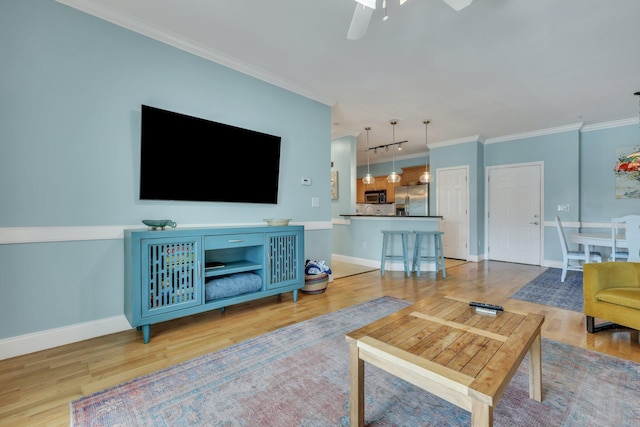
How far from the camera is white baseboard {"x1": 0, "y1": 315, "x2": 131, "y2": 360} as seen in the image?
77.1 inches

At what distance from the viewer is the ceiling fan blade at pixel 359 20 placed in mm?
1814

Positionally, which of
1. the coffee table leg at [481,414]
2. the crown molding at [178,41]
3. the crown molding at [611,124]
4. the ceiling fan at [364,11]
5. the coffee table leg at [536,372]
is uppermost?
the crown molding at [178,41]

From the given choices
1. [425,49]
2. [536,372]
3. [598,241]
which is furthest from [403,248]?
[536,372]

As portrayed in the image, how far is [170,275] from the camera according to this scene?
2.26m

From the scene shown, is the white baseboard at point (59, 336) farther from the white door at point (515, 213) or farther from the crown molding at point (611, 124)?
the crown molding at point (611, 124)

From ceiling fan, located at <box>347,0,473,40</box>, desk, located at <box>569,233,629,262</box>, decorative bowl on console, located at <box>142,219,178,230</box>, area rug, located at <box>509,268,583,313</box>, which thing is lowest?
area rug, located at <box>509,268,583,313</box>

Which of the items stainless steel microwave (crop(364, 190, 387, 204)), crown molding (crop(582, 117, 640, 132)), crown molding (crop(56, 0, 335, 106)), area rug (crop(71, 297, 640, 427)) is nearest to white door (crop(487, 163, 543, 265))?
crown molding (crop(582, 117, 640, 132))

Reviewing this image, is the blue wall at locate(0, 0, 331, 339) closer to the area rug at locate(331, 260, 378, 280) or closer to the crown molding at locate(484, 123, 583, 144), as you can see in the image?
the area rug at locate(331, 260, 378, 280)

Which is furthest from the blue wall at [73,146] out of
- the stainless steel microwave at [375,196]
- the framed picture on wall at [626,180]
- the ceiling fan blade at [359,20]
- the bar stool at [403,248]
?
the framed picture on wall at [626,180]

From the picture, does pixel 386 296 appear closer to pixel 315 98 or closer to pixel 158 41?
pixel 315 98

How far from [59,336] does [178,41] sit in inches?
105

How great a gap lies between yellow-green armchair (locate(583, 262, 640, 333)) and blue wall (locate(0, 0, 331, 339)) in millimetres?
3458

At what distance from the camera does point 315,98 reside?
3.79 meters

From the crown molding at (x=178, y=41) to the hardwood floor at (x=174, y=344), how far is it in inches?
101
